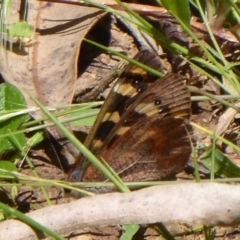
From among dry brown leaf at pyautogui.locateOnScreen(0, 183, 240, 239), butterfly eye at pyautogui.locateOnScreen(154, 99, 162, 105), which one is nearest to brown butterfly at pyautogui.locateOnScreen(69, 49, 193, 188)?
butterfly eye at pyautogui.locateOnScreen(154, 99, 162, 105)

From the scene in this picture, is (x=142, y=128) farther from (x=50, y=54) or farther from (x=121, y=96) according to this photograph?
(x=50, y=54)

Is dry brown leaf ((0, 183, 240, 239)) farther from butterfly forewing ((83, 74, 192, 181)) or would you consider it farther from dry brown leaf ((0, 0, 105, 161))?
dry brown leaf ((0, 0, 105, 161))

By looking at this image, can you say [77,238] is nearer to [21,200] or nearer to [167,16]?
[21,200]

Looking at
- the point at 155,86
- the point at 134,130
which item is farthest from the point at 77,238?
the point at 155,86

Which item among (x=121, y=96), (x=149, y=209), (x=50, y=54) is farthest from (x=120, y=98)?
(x=149, y=209)

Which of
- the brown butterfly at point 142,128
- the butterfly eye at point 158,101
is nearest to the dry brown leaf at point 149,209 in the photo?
the brown butterfly at point 142,128

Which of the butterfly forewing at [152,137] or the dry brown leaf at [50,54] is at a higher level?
the dry brown leaf at [50,54]

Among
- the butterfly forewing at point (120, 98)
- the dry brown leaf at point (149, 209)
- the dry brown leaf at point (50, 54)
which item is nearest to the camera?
the dry brown leaf at point (149, 209)

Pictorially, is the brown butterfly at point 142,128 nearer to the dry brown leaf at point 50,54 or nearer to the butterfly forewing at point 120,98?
the butterfly forewing at point 120,98

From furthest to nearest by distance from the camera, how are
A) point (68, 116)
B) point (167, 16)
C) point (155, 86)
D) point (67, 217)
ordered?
point (167, 16)
point (68, 116)
point (155, 86)
point (67, 217)
